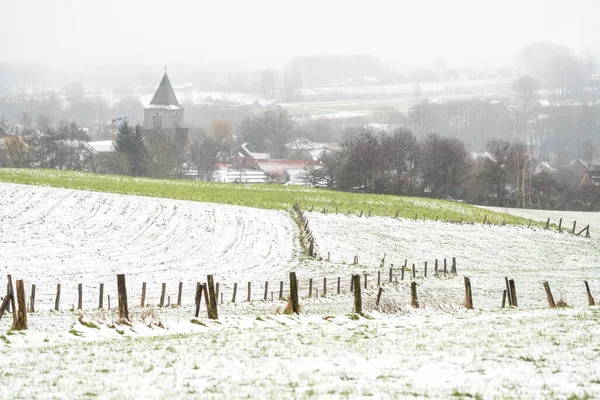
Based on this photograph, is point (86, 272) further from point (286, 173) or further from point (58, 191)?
point (286, 173)

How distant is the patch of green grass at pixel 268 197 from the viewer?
74.3 m

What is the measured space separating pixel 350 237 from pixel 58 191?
971 inches

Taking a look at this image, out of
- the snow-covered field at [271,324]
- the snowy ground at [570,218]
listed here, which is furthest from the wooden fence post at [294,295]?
the snowy ground at [570,218]

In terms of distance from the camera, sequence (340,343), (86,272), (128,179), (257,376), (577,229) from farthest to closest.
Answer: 1. (128,179)
2. (577,229)
3. (86,272)
4. (340,343)
5. (257,376)

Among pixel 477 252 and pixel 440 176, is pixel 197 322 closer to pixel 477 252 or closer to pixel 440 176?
pixel 477 252

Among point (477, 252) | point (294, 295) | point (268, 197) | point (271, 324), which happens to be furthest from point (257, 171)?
point (271, 324)

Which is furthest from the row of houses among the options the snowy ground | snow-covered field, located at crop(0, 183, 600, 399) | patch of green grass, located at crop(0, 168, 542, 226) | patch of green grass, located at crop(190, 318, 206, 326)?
patch of green grass, located at crop(190, 318, 206, 326)

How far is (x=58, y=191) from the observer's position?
67188 millimetres

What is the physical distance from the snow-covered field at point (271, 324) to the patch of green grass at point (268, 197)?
1252 cm

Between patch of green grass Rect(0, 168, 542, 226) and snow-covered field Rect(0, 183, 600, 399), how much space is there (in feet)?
41.1

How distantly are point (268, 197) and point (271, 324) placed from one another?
5686cm

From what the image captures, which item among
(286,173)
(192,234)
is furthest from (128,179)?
(286,173)

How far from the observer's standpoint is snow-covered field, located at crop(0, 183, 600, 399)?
1446 centimetres

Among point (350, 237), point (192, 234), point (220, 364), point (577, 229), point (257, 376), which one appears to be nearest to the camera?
point (257, 376)
